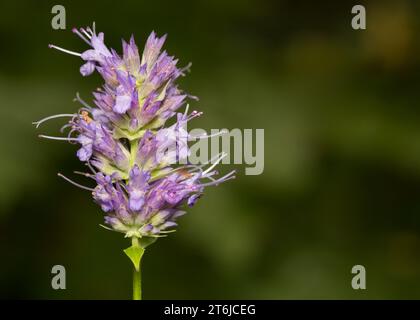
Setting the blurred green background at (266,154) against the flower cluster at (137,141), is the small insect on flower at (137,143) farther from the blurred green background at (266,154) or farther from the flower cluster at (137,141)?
the blurred green background at (266,154)

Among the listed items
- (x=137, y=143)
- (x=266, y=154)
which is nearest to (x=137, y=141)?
(x=137, y=143)

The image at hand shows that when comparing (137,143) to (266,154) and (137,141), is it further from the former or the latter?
(266,154)

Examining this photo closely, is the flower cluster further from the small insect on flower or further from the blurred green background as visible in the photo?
the blurred green background

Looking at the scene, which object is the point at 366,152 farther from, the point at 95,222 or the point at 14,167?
the point at 14,167

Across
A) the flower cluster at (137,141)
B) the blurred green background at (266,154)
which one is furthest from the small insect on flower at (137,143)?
the blurred green background at (266,154)

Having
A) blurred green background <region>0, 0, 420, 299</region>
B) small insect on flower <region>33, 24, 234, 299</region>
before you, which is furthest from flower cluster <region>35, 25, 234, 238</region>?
blurred green background <region>0, 0, 420, 299</region>

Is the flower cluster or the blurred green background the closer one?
the flower cluster
